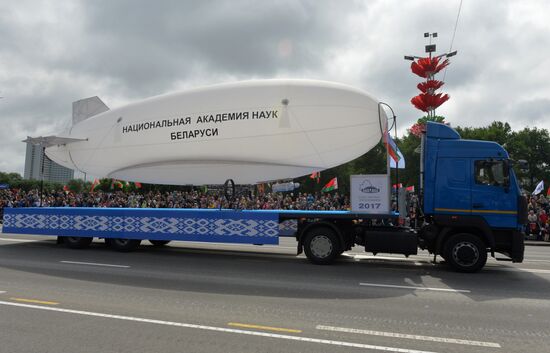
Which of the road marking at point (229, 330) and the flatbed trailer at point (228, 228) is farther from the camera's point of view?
the flatbed trailer at point (228, 228)

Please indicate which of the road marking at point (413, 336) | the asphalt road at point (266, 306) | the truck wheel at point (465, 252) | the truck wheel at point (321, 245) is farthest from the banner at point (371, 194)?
the road marking at point (413, 336)

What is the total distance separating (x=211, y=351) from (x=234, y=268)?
200 inches

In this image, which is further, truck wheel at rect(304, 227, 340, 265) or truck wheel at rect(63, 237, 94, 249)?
truck wheel at rect(63, 237, 94, 249)

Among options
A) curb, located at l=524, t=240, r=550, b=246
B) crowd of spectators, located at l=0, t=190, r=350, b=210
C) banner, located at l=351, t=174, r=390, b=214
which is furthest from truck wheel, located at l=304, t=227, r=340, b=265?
curb, located at l=524, t=240, r=550, b=246

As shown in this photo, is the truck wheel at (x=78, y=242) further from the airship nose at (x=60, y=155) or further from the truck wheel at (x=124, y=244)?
the airship nose at (x=60, y=155)

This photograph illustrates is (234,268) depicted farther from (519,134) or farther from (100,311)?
(519,134)

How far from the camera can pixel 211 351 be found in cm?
397

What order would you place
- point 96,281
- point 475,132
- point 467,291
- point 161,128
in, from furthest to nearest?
point 475,132, point 161,128, point 96,281, point 467,291

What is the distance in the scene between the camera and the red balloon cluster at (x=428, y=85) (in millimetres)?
22906

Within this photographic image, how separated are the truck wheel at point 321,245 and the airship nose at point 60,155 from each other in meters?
10.1

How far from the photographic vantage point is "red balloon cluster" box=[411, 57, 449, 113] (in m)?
22.9

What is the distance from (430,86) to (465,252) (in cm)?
1721

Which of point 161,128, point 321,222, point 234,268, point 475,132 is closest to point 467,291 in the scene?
point 321,222

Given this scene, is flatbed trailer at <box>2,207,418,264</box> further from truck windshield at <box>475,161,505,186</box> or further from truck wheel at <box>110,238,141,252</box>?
truck windshield at <box>475,161,505,186</box>
